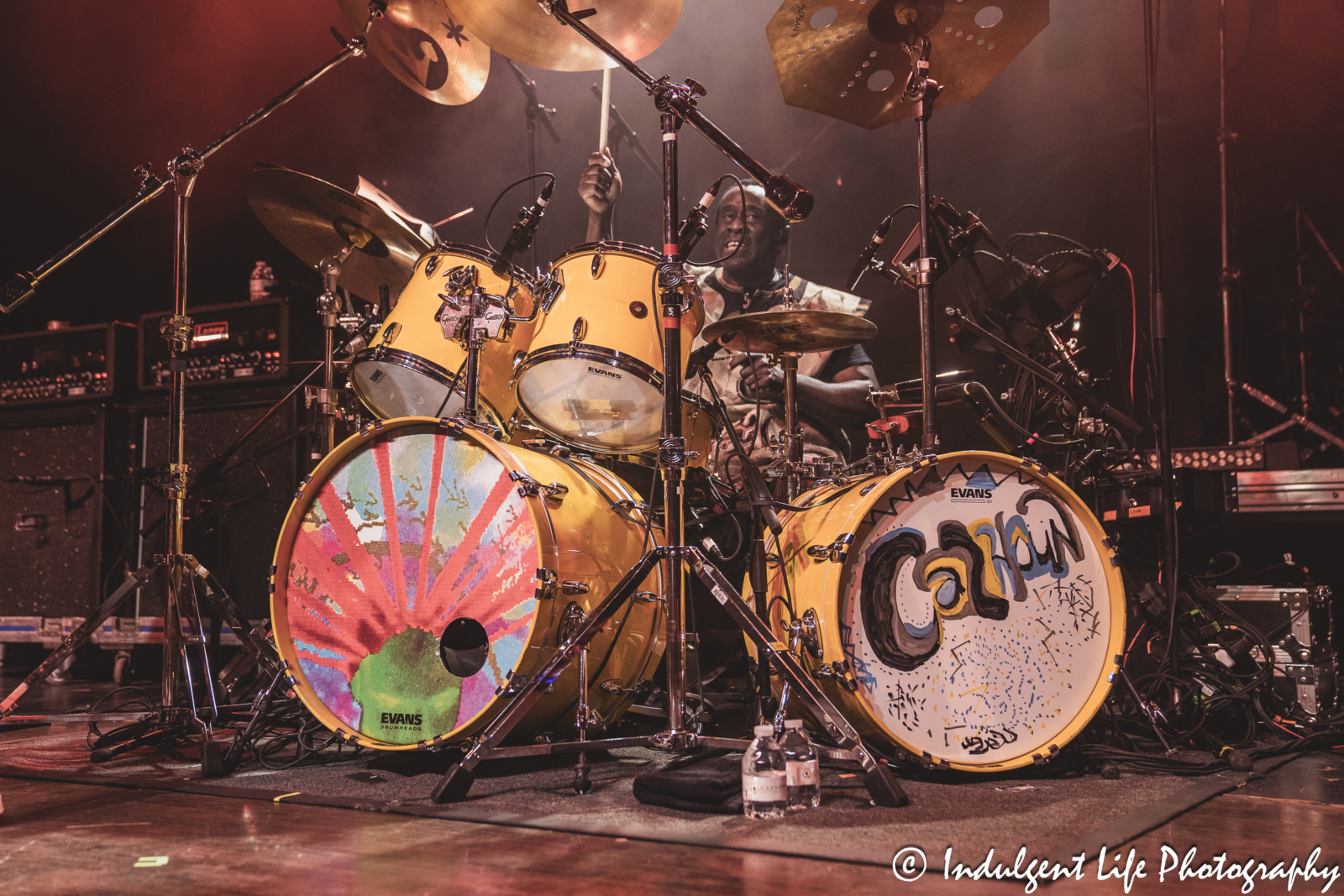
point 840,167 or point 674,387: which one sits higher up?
point 840,167

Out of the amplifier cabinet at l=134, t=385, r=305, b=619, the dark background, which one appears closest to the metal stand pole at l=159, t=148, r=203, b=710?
the amplifier cabinet at l=134, t=385, r=305, b=619

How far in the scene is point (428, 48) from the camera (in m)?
4.07

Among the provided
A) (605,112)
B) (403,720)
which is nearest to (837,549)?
(403,720)

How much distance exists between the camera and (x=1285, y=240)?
4863 millimetres

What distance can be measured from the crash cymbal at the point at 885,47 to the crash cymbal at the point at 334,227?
1618mm

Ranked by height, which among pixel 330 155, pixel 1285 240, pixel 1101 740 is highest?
pixel 330 155

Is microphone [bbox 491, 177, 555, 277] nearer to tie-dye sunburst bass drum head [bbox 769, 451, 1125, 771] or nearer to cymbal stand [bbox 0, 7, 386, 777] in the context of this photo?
cymbal stand [bbox 0, 7, 386, 777]

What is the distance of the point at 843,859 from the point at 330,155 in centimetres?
528

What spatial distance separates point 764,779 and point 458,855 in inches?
27.8

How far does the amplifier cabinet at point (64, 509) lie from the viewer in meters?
5.29

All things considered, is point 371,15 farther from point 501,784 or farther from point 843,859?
point 843,859

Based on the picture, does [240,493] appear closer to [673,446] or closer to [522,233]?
[522,233]

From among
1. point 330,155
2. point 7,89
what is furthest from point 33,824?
point 7,89

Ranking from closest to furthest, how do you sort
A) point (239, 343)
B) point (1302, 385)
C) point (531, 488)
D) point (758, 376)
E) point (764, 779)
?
point (764, 779) → point (531, 488) → point (758, 376) → point (1302, 385) → point (239, 343)
